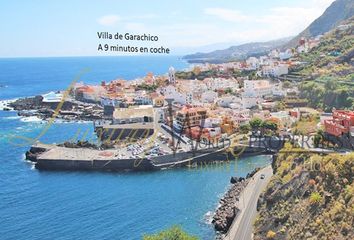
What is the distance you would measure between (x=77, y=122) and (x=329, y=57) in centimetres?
2398

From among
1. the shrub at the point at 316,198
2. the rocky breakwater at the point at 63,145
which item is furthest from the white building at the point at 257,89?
the shrub at the point at 316,198

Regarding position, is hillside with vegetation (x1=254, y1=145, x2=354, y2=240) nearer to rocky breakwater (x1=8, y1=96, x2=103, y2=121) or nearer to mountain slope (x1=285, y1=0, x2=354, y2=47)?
rocky breakwater (x1=8, y1=96, x2=103, y2=121)

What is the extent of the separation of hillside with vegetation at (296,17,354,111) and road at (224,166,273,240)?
12.9m

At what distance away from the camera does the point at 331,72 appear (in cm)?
3847

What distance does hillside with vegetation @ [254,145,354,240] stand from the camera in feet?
41.9

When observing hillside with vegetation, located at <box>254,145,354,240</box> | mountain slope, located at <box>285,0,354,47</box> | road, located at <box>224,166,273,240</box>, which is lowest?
road, located at <box>224,166,273,240</box>

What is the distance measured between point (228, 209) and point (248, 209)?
0.89 meters

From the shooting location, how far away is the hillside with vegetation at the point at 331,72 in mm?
31688

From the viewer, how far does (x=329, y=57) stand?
4375 centimetres

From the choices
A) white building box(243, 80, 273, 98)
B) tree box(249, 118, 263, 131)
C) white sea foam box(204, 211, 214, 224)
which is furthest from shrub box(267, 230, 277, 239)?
white building box(243, 80, 273, 98)

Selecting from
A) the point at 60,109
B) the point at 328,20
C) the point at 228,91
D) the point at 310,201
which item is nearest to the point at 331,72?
the point at 228,91

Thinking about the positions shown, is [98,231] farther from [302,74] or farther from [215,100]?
[302,74]

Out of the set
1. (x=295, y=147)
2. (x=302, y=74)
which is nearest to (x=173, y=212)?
(x=295, y=147)

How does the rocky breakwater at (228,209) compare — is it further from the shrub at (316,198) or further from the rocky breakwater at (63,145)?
the rocky breakwater at (63,145)
